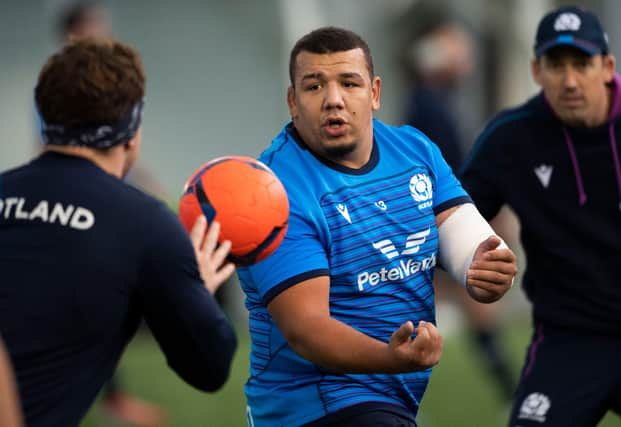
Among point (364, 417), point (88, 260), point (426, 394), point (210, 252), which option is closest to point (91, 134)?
point (88, 260)

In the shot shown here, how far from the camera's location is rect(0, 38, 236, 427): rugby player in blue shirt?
4094mm

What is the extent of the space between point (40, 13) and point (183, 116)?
2.81 m

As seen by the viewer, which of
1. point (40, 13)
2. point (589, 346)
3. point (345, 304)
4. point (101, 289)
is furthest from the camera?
point (40, 13)

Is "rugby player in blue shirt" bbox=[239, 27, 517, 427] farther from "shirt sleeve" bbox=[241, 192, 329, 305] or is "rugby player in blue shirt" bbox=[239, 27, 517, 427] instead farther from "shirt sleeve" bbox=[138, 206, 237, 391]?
"shirt sleeve" bbox=[138, 206, 237, 391]

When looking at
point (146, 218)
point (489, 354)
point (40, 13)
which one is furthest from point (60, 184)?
point (40, 13)

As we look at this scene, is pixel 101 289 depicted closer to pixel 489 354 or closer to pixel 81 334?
pixel 81 334

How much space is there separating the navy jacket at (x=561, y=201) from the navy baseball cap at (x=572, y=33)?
0.24 metres

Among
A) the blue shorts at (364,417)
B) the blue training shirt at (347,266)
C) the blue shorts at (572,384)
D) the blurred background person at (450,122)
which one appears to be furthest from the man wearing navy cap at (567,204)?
the blurred background person at (450,122)

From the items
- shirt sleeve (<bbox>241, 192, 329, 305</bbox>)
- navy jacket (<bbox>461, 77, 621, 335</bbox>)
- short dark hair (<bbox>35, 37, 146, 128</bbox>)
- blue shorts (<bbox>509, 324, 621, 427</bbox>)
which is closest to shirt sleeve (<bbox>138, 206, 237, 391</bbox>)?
shirt sleeve (<bbox>241, 192, 329, 305</bbox>)

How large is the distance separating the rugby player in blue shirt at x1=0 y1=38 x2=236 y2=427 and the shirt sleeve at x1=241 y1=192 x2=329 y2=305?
0.25 metres

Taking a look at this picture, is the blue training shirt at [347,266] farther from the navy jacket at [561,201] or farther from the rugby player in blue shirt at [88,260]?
the navy jacket at [561,201]

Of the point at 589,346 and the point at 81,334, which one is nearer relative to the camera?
the point at 81,334

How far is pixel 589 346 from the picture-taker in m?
6.01

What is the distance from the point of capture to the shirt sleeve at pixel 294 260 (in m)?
4.59
